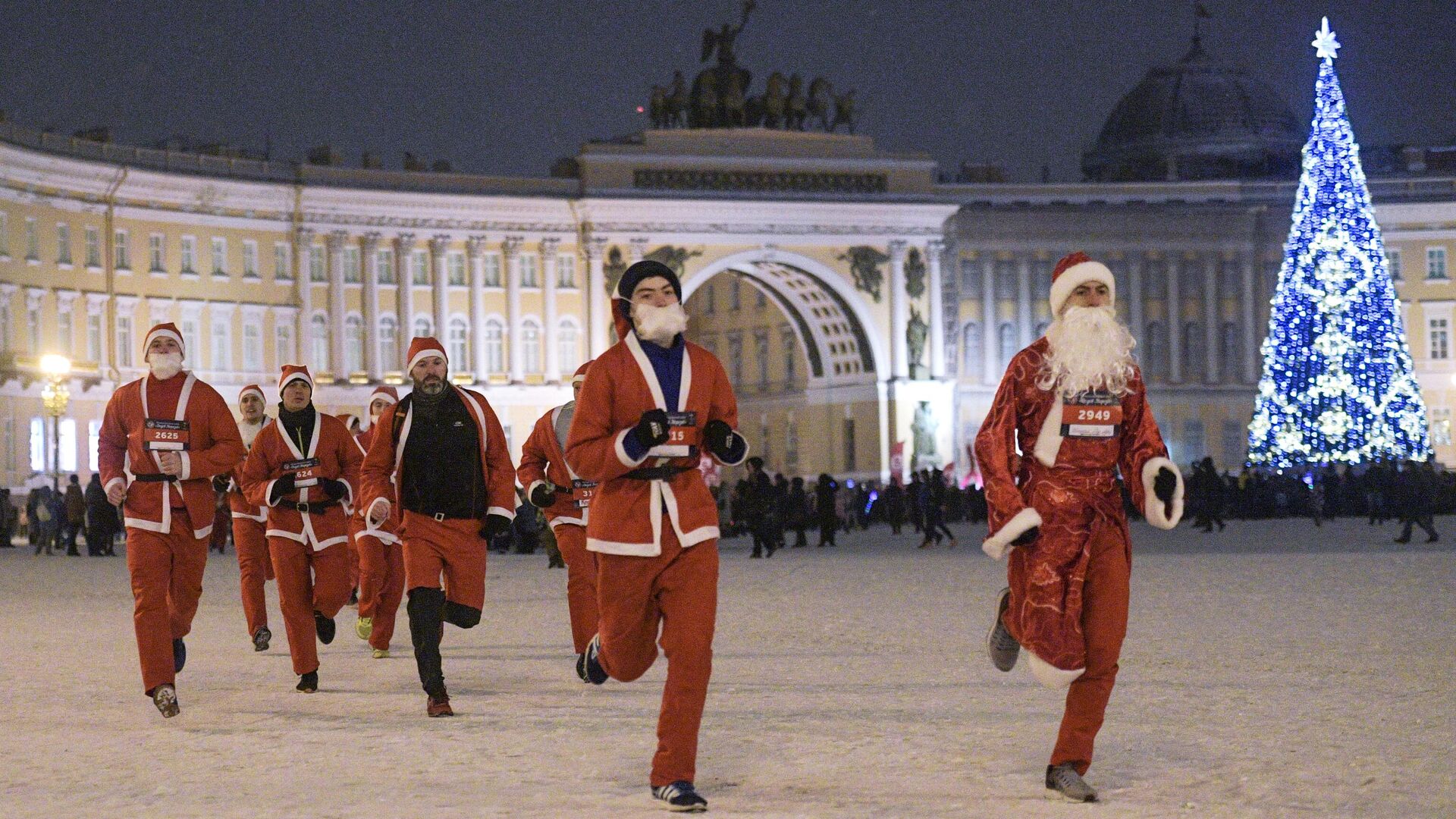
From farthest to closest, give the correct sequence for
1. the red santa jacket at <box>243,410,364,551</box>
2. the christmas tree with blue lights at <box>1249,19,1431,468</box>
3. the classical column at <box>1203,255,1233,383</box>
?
the classical column at <box>1203,255,1233,383</box>
the christmas tree with blue lights at <box>1249,19,1431,468</box>
the red santa jacket at <box>243,410,364,551</box>

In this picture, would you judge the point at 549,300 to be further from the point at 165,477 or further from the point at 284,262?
the point at 165,477

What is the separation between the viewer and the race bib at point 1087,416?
905cm

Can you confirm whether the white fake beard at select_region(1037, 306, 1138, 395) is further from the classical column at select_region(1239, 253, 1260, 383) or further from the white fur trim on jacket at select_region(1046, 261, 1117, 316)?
the classical column at select_region(1239, 253, 1260, 383)

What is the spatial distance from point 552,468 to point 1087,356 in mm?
5640

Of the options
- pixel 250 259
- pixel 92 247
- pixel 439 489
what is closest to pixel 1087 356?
pixel 439 489

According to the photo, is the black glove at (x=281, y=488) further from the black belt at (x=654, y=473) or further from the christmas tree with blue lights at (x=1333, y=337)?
the christmas tree with blue lights at (x=1333, y=337)

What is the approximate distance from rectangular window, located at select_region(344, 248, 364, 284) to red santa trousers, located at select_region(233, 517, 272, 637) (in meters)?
56.8

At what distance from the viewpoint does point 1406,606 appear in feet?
61.5

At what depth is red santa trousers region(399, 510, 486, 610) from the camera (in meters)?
12.0

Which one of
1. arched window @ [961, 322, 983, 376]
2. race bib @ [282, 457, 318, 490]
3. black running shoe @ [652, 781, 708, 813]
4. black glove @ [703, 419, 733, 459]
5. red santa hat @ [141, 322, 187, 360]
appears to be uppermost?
arched window @ [961, 322, 983, 376]

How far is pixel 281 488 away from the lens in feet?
45.0

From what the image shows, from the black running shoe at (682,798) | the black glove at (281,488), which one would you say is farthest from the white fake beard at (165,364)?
the black running shoe at (682,798)

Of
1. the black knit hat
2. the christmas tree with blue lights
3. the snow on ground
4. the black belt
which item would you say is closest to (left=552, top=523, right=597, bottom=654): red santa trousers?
the snow on ground

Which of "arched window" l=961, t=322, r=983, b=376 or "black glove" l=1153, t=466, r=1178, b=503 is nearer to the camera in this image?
"black glove" l=1153, t=466, r=1178, b=503
